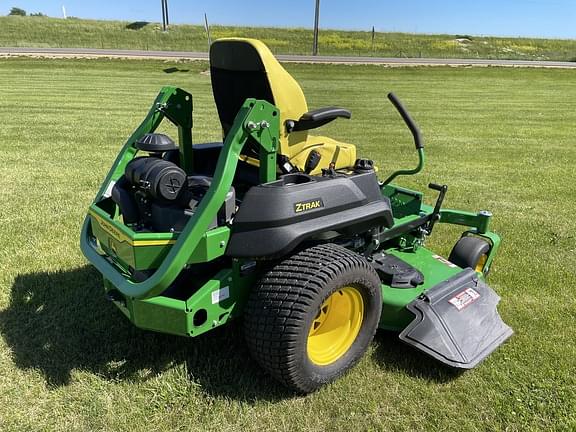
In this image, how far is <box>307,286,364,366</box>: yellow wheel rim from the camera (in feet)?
8.47

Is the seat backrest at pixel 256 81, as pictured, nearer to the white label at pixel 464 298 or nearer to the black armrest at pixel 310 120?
the black armrest at pixel 310 120

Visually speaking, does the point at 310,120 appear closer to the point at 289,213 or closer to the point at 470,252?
the point at 289,213

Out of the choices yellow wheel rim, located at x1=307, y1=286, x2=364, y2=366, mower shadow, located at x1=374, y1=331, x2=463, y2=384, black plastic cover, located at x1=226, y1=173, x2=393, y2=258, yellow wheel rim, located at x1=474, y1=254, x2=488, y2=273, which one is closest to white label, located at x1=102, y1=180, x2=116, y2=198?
black plastic cover, located at x1=226, y1=173, x2=393, y2=258

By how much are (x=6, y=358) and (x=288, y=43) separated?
3551cm

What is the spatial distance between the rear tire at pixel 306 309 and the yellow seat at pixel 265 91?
24.3 inches

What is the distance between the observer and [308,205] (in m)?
2.32

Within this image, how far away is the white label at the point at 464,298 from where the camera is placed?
9.27ft

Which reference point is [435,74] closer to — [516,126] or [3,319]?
[516,126]

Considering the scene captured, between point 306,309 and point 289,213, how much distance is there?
0.43 m

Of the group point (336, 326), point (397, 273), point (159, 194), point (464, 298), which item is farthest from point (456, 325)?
point (159, 194)

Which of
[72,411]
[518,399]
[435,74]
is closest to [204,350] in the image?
[72,411]

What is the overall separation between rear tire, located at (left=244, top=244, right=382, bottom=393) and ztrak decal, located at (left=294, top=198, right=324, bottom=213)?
22 cm

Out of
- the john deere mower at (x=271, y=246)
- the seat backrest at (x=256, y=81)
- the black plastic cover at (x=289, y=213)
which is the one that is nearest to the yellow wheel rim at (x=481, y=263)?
the john deere mower at (x=271, y=246)

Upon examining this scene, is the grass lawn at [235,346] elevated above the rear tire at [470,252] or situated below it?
below
